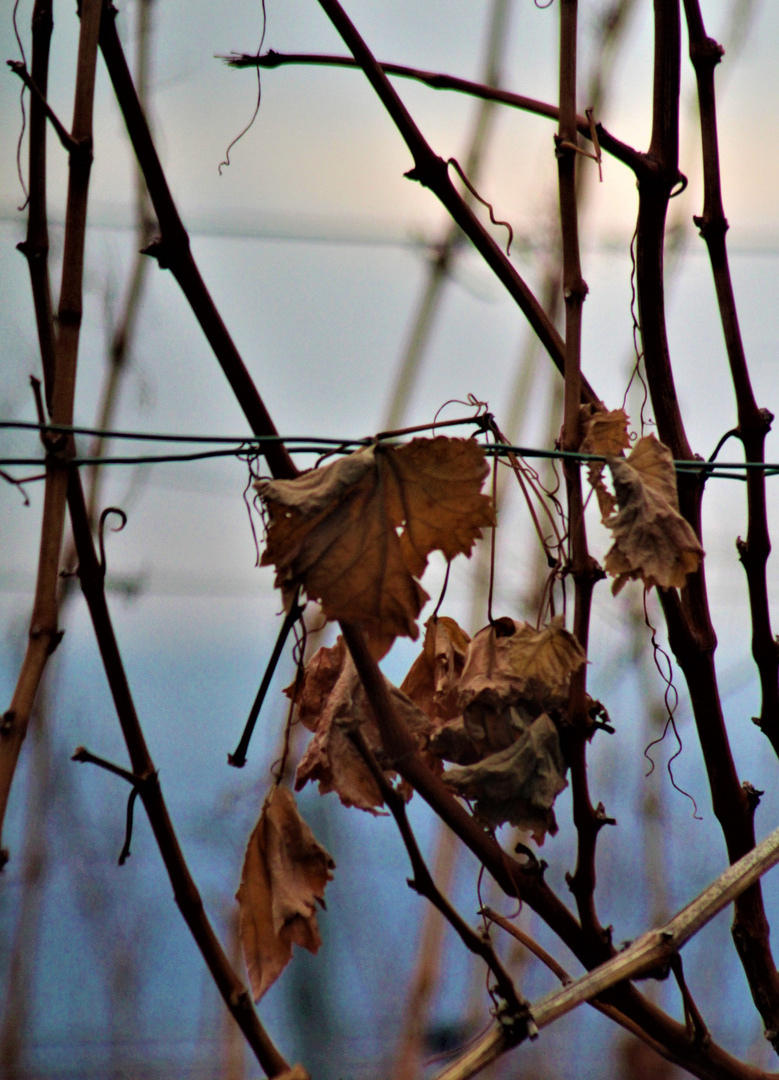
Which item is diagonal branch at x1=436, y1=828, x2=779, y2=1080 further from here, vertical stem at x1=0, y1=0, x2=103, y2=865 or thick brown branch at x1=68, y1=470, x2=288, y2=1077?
vertical stem at x1=0, y1=0, x2=103, y2=865

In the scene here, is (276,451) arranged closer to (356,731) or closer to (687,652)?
(356,731)

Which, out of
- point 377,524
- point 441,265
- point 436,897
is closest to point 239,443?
point 377,524

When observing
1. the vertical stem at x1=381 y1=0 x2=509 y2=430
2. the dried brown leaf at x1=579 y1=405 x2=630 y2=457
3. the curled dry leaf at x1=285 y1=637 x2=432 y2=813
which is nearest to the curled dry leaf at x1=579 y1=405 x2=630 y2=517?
the dried brown leaf at x1=579 y1=405 x2=630 y2=457

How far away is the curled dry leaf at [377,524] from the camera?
282 mm

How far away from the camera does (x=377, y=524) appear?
29cm

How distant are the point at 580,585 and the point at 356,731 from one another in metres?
0.10

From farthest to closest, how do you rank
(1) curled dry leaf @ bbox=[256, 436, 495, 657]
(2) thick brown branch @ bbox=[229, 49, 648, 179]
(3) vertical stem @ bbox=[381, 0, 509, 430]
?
(3) vertical stem @ bbox=[381, 0, 509, 430], (2) thick brown branch @ bbox=[229, 49, 648, 179], (1) curled dry leaf @ bbox=[256, 436, 495, 657]

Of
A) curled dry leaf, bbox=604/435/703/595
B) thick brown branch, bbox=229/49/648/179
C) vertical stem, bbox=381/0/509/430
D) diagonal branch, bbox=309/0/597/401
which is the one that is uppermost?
vertical stem, bbox=381/0/509/430

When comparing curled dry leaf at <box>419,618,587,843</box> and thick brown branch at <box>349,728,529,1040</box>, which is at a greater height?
curled dry leaf at <box>419,618,587,843</box>

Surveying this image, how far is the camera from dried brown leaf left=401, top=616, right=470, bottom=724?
359 mm

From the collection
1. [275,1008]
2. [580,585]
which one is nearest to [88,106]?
[580,585]

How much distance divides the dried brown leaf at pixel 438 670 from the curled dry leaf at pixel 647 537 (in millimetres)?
80

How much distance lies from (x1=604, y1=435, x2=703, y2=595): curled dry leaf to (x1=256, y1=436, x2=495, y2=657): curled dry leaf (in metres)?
0.05

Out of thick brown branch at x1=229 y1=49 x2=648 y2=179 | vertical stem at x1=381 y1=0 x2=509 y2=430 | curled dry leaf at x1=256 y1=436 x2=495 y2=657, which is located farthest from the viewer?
vertical stem at x1=381 y1=0 x2=509 y2=430
